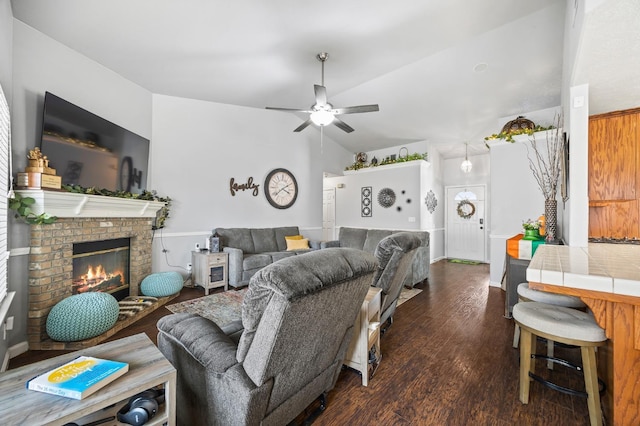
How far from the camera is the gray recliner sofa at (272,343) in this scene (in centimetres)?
105

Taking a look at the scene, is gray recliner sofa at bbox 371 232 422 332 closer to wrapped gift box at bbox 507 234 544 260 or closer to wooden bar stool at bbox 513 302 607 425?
wooden bar stool at bbox 513 302 607 425

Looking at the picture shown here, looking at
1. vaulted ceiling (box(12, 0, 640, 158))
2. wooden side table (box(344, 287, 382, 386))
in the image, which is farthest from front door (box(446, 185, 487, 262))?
wooden side table (box(344, 287, 382, 386))

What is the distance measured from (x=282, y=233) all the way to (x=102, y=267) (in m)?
2.95

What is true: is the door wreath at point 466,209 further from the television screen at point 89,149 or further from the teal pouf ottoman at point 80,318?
the teal pouf ottoman at point 80,318

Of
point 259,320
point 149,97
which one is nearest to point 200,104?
point 149,97

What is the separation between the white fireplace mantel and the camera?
7.32 feet

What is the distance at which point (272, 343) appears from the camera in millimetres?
1069

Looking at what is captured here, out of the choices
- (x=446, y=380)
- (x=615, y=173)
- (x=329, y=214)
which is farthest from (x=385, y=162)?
(x=446, y=380)

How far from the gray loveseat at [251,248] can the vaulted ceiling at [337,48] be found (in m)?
2.38

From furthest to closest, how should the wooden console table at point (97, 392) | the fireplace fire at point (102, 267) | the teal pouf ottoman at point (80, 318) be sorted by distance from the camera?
the fireplace fire at point (102, 267), the teal pouf ottoman at point (80, 318), the wooden console table at point (97, 392)

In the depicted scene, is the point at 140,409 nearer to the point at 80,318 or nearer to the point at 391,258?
the point at 391,258

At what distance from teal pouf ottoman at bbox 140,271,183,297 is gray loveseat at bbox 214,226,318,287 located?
89cm

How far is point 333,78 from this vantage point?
4.20 meters

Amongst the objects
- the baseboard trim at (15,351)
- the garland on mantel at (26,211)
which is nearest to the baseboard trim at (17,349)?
the baseboard trim at (15,351)
